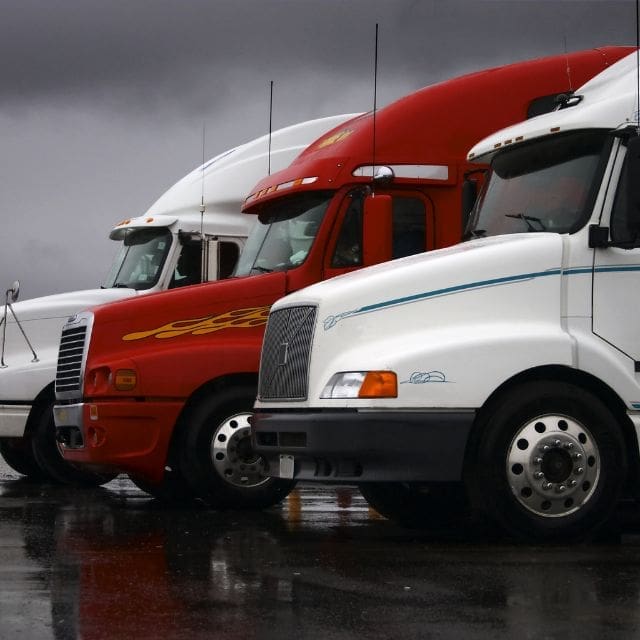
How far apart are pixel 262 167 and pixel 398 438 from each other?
7814mm

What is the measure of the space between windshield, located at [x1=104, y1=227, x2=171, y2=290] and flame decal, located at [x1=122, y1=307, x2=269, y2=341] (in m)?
3.79

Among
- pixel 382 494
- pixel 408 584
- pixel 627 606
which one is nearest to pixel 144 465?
pixel 382 494

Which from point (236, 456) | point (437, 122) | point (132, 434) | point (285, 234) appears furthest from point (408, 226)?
point (132, 434)

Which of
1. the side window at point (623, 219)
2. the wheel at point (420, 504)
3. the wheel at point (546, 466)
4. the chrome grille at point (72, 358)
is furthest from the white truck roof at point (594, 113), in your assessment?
the chrome grille at point (72, 358)

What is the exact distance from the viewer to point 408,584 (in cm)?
797

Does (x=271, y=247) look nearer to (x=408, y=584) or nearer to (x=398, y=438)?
(x=398, y=438)

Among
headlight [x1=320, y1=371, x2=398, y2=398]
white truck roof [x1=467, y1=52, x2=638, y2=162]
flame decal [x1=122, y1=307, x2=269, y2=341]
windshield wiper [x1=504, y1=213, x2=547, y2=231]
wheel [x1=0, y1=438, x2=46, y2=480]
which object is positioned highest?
white truck roof [x1=467, y1=52, x2=638, y2=162]

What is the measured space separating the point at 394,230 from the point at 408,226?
0.16 metres

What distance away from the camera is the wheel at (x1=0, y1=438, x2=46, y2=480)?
17.8 metres

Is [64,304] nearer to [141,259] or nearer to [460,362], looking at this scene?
[141,259]

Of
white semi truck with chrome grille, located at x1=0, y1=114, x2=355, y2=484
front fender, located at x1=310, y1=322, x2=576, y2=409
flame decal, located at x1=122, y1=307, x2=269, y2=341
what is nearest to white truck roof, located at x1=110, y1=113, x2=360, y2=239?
white semi truck with chrome grille, located at x1=0, y1=114, x2=355, y2=484

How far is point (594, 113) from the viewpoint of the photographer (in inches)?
410

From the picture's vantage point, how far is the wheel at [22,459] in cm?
1775

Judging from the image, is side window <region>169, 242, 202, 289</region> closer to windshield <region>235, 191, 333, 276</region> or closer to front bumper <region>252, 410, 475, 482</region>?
windshield <region>235, 191, 333, 276</region>
